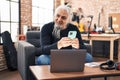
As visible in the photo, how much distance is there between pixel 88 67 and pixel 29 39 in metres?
2.10

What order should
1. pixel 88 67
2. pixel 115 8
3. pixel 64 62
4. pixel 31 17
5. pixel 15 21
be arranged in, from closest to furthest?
pixel 64 62
pixel 88 67
pixel 15 21
pixel 31 17
pixel 115 8

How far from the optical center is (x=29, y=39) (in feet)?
12.9

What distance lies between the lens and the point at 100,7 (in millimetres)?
6797

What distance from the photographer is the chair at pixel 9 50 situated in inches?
179

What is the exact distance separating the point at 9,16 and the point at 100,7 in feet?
10.1

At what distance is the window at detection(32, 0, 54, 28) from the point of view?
244 inches

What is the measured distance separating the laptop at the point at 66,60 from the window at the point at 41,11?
4489 mm

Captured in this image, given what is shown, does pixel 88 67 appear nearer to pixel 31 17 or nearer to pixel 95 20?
pixel 31 17

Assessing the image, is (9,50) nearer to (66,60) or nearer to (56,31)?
(56,31)

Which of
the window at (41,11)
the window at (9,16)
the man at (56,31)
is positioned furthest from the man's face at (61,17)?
the window at (41,11)

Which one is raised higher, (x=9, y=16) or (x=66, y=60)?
(x=9, y=16)

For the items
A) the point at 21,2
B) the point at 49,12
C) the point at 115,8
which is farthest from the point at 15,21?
the point at 115,8

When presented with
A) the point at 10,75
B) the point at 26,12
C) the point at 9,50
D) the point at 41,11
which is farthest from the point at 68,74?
the point at 41,11

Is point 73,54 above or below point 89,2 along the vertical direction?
below
